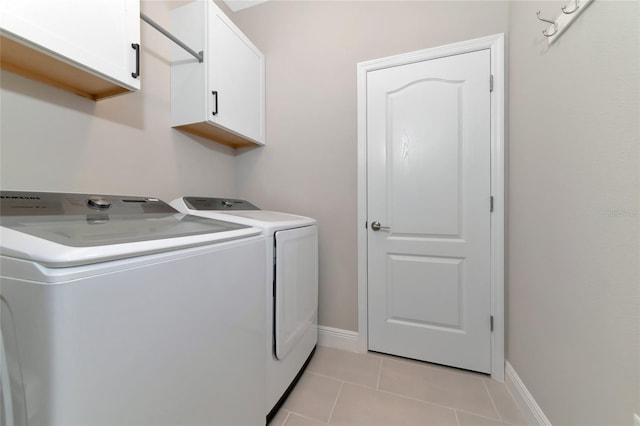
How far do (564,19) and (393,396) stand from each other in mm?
1970

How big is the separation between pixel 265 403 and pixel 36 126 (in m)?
1.54

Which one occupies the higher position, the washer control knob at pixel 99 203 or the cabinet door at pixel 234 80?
the cabinet door at pixel 234 80

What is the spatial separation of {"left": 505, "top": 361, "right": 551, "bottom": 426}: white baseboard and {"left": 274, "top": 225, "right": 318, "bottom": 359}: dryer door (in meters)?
1.20

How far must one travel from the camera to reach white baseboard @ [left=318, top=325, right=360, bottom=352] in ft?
5.95

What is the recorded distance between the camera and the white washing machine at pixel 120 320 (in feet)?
1.52

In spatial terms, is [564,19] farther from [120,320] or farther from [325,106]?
[120,320]

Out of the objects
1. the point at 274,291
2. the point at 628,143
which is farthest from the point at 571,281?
the point at 274,291

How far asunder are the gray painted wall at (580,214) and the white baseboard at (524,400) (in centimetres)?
4

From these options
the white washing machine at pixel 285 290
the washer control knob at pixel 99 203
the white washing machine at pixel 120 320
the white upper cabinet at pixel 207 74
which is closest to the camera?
the white washing machine at pixel 120 320

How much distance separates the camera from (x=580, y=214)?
91cm

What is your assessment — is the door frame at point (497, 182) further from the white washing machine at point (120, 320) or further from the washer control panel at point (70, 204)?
the washer control panel at point (70, 204)

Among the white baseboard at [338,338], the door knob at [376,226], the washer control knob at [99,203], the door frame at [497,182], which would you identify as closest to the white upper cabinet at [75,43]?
the washer control knob at [99,203]

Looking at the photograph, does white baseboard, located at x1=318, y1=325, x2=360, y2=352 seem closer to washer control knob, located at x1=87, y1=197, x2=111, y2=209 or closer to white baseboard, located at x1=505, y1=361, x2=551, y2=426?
white baseboard, located at x1=505, y1=361, x2=551, y2=426

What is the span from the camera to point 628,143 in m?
0.73
